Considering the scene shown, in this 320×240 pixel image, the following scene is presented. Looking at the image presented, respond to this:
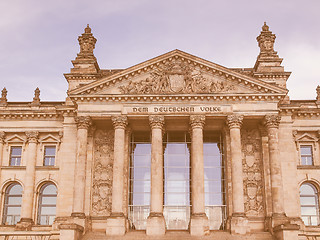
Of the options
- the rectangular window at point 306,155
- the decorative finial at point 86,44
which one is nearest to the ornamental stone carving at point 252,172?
the rectangular window at point 306,155

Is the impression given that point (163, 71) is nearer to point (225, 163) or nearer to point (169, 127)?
point (169, 127)

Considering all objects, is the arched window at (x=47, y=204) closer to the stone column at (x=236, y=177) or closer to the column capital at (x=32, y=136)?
the column capital at (x=32, y=136)

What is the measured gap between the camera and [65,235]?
33969 millimetres

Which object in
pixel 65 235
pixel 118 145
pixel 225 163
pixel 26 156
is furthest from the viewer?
pixel 26 156

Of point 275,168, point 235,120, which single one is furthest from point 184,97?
point 275,168

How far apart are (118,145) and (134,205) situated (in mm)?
5893

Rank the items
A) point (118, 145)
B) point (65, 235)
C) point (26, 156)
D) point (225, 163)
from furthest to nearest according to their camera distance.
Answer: point (26, 156) → point (225, 163) → point (118, 145) → point (65, 235)

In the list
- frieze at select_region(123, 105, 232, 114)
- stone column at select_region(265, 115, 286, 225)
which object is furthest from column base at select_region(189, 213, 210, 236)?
frieze at select_region(123, 105, 232, 114)

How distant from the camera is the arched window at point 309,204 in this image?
4134 centimetres

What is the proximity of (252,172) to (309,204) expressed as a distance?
6236 mm

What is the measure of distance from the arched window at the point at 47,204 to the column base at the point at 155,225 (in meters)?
11.0

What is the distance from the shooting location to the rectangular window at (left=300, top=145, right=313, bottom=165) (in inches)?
1687

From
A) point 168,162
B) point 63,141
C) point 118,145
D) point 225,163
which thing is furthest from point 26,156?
point 225,163

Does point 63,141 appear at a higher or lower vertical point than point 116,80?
lower
